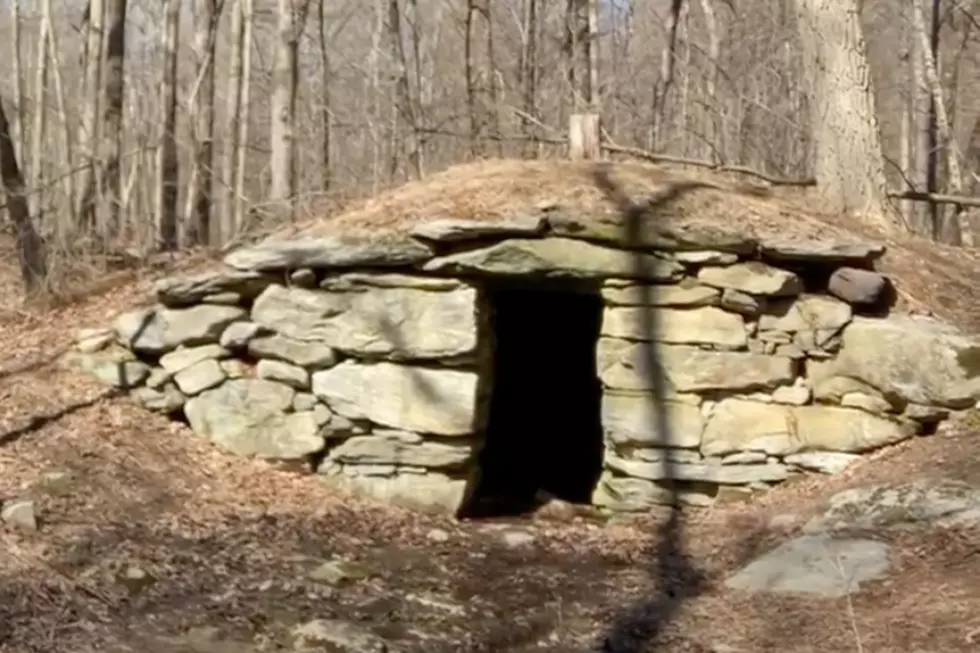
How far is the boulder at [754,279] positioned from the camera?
23.4ft

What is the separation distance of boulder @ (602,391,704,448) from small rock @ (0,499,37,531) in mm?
3448

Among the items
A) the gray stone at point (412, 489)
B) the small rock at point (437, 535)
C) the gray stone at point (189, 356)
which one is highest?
the gray stone at point (189, 356)

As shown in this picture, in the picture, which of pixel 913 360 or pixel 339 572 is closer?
pixel 339 572

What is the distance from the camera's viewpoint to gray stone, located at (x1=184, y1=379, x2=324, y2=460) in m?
7.25

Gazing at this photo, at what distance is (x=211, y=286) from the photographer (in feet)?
24.4

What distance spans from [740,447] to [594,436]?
275cm

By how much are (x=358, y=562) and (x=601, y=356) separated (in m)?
2.23

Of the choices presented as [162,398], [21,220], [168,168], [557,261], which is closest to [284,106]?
[168,168]

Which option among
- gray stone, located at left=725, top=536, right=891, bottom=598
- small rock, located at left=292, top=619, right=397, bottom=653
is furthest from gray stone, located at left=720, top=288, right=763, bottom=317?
small rock, located at left=292, top=619, right=397, bottom=653

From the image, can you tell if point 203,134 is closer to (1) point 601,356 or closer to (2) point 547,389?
(2) point 547,389

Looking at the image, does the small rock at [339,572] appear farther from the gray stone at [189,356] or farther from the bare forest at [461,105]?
the bare forest at [461,105]

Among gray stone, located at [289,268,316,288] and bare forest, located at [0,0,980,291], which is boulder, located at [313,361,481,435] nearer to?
gray stone, located at [289,268,316,288]

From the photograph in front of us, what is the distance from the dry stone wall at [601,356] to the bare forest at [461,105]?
180 centimetres

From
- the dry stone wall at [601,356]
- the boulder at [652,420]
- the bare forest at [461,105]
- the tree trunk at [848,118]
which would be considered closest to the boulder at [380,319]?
the dry stone wall at [601,356]
